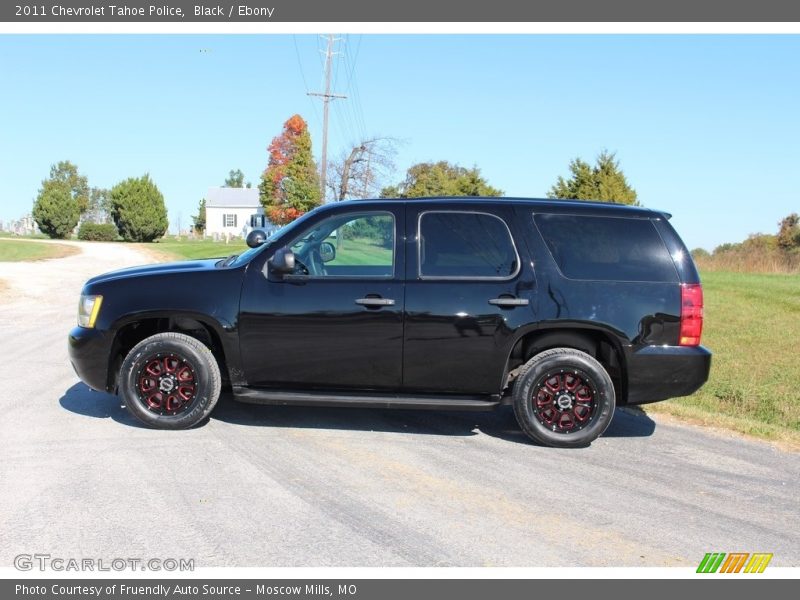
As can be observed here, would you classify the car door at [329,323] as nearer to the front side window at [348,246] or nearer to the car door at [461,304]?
the front side window at [348,246]

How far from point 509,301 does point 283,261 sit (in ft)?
5.88

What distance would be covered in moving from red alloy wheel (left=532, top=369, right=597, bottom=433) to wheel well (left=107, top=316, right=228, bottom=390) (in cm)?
263

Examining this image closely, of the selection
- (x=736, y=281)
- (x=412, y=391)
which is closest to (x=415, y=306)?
(x=412, y=391)

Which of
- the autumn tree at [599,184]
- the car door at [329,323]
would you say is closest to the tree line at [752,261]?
the autumn tree at [599,184]

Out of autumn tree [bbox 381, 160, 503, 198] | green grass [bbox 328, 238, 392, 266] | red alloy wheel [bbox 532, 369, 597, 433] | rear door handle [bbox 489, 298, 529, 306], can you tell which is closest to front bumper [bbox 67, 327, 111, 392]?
green grass [bbox 328, 238, 392, 266]

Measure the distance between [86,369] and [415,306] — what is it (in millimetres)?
2798

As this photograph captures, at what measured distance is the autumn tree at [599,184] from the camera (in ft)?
88.6

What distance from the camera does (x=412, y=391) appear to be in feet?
17.6

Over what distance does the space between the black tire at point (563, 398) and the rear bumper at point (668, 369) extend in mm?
246

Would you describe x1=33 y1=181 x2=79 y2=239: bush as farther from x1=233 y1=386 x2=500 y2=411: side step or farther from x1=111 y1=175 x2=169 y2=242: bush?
x1=233 y1=386 x2=500 y2=411: side step

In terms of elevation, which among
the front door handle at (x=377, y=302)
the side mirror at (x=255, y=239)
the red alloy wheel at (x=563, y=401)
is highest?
the side mirror at (x=255, y=239)

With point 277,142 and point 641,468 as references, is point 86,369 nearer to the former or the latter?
point 641,468

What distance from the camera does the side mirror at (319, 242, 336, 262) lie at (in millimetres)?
5629

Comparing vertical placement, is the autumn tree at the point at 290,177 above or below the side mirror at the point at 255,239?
above
